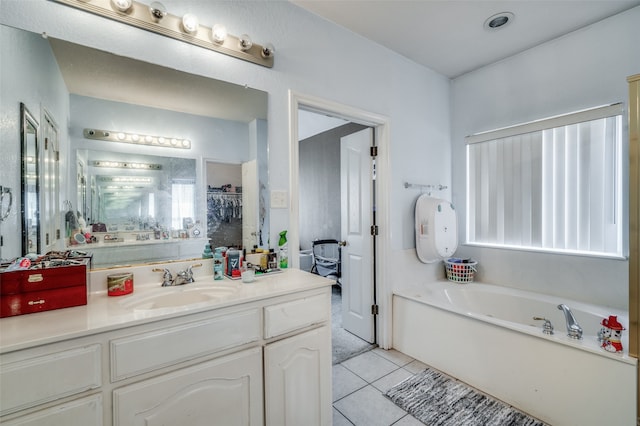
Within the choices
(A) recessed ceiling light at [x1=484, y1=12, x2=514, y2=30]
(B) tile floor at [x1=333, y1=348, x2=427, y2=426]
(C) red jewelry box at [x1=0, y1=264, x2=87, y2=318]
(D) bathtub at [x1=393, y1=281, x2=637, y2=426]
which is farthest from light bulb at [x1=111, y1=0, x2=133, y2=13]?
(D) bathtub at [x1=393, y1=281, x2=637, y2=426]

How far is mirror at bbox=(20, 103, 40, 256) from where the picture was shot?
1.14 meters

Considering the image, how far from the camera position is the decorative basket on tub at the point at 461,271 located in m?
2.84

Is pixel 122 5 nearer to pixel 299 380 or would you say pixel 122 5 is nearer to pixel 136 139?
pixel 136 139

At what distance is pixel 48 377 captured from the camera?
2.71 feet

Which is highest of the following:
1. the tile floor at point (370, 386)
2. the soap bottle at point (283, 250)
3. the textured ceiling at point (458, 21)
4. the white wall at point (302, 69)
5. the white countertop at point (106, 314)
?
the textured ceiling at point (458, 21)

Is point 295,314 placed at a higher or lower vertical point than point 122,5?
lower

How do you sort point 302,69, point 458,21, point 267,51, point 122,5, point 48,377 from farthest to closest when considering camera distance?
1. point 458,21
2. point 302,69
3. point 267,51
4. point 122,5
5. point 48,377

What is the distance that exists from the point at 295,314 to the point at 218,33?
160 cm

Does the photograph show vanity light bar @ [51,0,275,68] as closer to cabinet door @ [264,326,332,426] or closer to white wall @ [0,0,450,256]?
white wall @ [0,0,450,256]

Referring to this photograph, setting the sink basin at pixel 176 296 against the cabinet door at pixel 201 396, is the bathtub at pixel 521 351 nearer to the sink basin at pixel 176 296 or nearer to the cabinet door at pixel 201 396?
the cabinet door at pixel 201 396

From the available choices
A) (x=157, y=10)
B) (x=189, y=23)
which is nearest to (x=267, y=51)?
(x=189, y=23)

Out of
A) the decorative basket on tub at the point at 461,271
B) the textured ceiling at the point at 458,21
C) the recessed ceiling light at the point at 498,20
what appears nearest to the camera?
the textured ceiling at the point at 458,21

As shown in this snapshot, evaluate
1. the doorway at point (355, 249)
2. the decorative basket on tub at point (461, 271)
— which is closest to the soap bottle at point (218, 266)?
the doorway at point (355, 249)

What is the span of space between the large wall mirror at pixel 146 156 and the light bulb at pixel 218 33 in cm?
23
